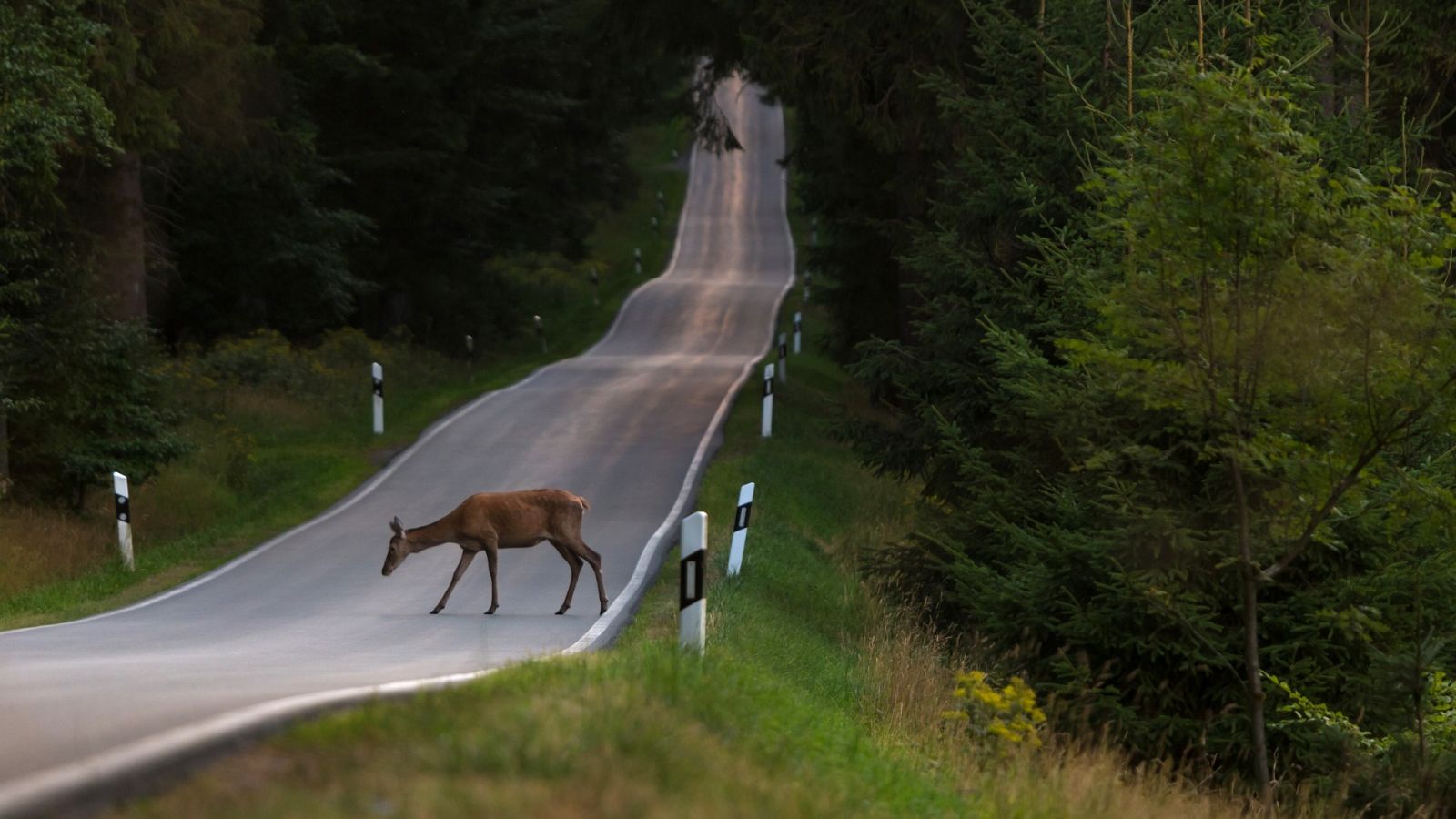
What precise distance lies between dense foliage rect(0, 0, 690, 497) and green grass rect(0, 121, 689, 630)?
112 centimetres

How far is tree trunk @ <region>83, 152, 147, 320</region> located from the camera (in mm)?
25625

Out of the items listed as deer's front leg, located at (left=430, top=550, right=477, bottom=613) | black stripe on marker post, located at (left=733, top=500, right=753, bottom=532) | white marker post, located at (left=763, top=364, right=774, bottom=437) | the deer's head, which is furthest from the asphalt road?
black stripe on marker post, located at (left=733, top=500, right=753, bottom=532)

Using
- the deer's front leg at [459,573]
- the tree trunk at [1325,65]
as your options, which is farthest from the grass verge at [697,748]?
the tree trunk at [1325,65]

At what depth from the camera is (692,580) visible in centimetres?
1005

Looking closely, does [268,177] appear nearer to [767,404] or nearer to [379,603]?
[767,404]

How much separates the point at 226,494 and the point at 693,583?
14.7 metres

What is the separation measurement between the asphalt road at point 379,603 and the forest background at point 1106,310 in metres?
3.43

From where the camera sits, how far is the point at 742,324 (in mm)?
51719

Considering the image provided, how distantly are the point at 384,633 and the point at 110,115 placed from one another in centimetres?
927

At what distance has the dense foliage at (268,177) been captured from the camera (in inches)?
797

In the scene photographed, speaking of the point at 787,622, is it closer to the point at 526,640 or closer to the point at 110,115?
the point at 526,640

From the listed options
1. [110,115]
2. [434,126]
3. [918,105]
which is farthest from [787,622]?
Answer: [434,126]

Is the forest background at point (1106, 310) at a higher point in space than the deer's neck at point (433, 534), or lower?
higher

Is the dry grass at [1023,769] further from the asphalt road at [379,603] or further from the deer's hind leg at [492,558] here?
the deer's hind leg at [492,558]
